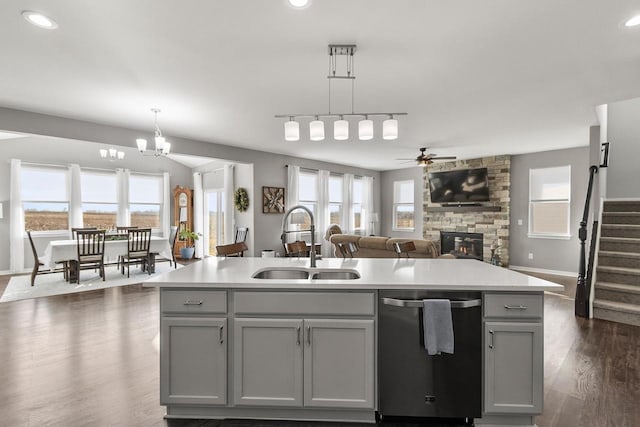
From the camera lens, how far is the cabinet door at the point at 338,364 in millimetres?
2004

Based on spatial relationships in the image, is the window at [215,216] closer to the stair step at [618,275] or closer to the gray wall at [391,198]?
the gray wall at [391,198]

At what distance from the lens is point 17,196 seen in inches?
276

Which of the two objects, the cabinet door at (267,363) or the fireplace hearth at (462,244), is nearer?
the cabinet door at (267,363)

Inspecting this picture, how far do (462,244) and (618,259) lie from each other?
4.16 m

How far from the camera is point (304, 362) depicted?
6.60ft

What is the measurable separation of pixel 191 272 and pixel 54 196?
7390 millimetres

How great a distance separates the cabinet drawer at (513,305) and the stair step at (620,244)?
3.86 metres

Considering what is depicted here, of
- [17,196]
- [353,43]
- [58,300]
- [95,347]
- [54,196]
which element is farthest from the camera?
[54,196]

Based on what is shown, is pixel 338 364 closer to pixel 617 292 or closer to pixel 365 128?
pixel 365 128

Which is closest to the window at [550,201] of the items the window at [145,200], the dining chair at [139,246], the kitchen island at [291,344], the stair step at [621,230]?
the stair step at [621,230]

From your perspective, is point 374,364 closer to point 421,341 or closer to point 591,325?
point 421,341

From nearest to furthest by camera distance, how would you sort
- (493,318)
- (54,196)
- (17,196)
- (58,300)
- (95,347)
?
(493,318) < (95,347) < (58,300) < (17,196) < (54,196)

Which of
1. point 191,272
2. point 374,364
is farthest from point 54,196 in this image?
point 374,364

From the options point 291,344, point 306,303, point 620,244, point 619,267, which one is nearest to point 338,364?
point 291,344
